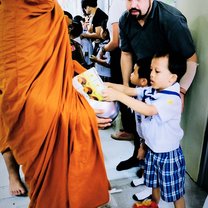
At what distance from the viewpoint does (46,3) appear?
90 cm

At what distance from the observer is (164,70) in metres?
1.07

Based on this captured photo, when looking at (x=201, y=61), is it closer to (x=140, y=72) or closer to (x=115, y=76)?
(x=140, y=72)

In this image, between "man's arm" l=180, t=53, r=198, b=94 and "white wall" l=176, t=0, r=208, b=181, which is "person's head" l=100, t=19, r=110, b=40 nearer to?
"white wall" l=176, t=0, r=208, b=181

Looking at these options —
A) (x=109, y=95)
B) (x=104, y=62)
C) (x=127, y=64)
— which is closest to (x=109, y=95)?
(x=109, y=95)

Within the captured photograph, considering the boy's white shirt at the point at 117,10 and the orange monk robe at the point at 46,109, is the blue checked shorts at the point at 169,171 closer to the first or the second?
the orange monk robe at the point at 46,109

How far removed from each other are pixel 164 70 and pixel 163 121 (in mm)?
212

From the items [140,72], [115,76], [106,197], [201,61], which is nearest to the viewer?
[106,197]

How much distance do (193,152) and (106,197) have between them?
702mm

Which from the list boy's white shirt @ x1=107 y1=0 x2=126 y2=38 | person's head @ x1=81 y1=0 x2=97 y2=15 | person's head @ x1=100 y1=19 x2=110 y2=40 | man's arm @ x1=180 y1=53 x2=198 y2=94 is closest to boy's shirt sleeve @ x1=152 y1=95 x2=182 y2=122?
man's arm @ x1=180 y1=53 x2=198 y2=94

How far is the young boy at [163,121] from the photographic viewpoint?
105 centimetres

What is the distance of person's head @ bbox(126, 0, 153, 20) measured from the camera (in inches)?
47.9

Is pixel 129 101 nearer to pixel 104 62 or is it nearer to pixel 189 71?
pixel 189 71

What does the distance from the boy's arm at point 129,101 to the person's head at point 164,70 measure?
0.12 m

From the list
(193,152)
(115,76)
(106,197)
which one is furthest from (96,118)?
(115,76)
